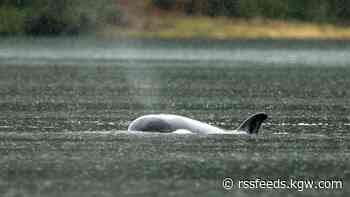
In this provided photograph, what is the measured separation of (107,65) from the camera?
107 meters

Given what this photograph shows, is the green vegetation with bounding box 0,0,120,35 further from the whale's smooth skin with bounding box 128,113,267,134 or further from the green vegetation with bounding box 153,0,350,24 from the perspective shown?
the whale's smooth skin with bounding box 128,113,267,134

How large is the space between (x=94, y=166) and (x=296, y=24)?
136m

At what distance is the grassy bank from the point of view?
16462 centimetres

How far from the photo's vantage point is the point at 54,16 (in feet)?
518

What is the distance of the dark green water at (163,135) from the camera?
29.6 metres

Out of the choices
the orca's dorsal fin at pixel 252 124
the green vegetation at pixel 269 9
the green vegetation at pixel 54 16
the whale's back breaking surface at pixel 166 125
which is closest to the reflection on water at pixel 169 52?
the green vegetation at pixel 54 16

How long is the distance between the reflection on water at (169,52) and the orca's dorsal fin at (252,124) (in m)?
65.4

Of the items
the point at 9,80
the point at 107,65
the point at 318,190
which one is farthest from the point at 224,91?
the point at 107,65

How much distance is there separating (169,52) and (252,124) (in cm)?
10109

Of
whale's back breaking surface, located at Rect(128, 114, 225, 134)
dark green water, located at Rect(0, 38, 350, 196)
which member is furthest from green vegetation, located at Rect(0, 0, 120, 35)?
whale's back breaking surface, located at Rect(128, 114, 225, 134)

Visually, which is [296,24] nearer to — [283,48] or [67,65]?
[283,48]

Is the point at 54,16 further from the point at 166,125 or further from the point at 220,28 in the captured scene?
the point at 166,125

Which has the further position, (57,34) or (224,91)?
(57,34)

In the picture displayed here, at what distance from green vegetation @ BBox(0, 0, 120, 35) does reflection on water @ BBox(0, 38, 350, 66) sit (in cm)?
147
